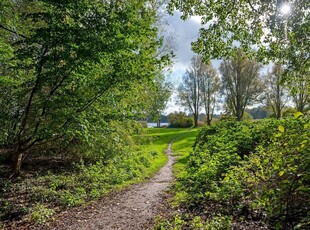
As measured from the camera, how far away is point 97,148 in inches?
447

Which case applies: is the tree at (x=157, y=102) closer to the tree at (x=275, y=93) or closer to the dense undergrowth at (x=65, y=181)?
the dense undergrowth at (x=65, y=181)

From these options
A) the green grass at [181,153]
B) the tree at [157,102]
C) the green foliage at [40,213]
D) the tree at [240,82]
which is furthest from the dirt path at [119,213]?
the tree at [240,82]

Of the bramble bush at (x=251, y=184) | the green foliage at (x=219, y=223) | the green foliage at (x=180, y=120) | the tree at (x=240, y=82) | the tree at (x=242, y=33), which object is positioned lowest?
the green foliage at (x=219, y=223)

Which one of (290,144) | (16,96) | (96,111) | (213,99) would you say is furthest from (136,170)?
(213,99)

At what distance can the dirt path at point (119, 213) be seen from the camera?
227 inches

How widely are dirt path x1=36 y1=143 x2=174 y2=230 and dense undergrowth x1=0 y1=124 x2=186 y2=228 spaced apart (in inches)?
21.8

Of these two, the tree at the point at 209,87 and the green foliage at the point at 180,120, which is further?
the green foliage at the point at 180,120

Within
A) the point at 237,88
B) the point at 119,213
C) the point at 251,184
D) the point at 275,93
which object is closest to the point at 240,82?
the point at 237,88

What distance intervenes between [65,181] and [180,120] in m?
43.3

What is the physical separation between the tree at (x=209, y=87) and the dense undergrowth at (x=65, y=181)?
3243 cm

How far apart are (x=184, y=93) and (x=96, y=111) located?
42.0m

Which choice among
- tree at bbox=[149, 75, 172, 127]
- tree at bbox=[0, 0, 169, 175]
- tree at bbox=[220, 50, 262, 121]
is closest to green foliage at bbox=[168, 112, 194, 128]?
tree at bbox=[220, 50, 262, 121]

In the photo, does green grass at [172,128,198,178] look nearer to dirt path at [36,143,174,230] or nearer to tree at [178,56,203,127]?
dirt path at [36,143,174,230]

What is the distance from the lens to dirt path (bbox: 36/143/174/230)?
5.76 m
